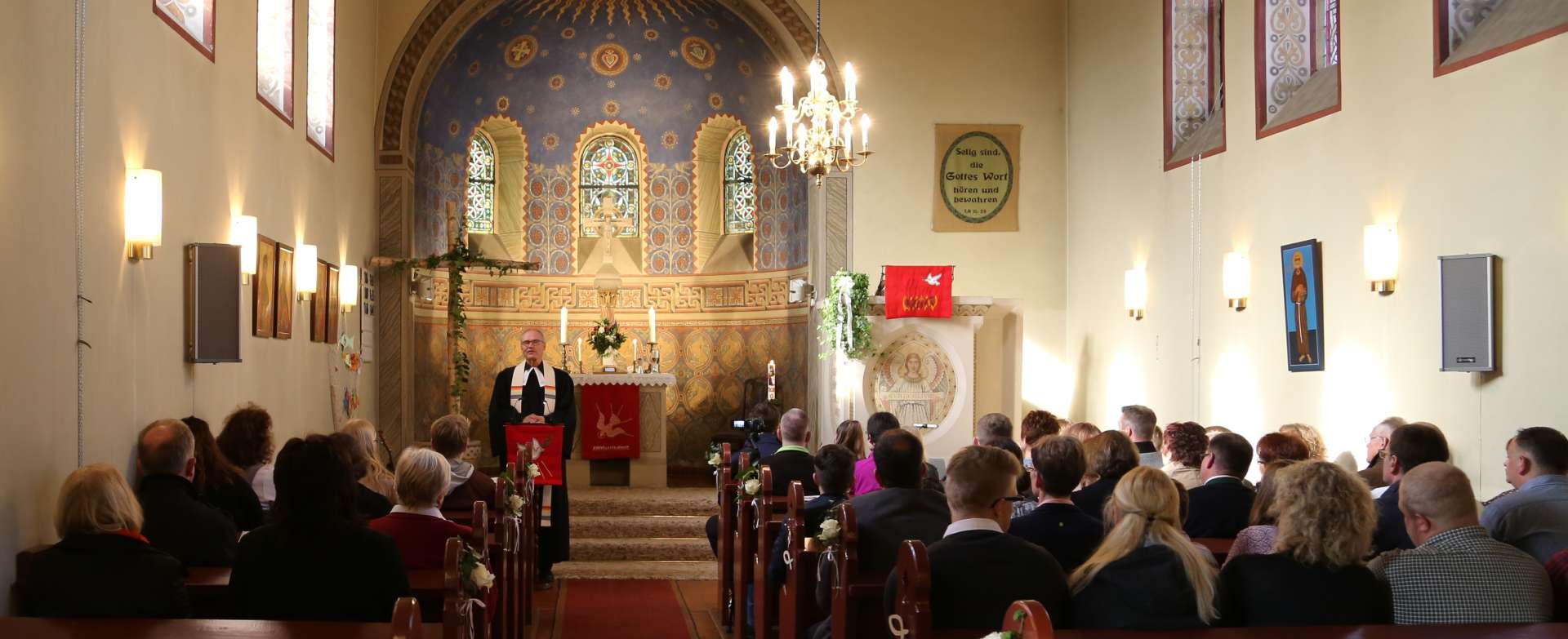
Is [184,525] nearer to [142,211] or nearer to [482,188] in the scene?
[142,211]

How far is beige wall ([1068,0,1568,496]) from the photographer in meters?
6.20

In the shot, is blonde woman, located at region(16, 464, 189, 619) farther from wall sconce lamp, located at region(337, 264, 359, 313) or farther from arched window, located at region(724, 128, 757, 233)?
arched window, located at region(724, 128, 757, 233)

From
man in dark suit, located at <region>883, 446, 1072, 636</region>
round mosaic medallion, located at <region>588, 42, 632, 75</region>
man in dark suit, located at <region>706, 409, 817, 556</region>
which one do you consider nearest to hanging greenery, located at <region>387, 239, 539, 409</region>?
round mosaic medallion, located at <region>588, 42, 632, 75</region>

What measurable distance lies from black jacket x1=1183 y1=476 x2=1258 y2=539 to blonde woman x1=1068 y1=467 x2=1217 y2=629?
1.86 m

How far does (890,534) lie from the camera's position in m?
4.53

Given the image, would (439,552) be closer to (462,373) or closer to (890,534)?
(890,534)

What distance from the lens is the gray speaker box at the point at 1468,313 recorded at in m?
6.34

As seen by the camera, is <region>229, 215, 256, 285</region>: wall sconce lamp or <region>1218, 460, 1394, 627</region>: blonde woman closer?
<region>1218, 460, 1394, 627</region>: blonde woman

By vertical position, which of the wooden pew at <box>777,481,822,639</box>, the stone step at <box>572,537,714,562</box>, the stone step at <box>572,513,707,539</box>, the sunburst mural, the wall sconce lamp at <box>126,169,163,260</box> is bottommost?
the stone step at <box>572,537,714,562</box>

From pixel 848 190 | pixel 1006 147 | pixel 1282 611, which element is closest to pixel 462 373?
pixel 848 190

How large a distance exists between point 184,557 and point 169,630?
61.9 inches

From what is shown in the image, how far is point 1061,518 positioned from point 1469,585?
1.19 meters

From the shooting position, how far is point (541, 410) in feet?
30.6

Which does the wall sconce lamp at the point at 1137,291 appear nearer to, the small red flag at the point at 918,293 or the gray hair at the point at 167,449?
the small red flag at the point at 918,293
